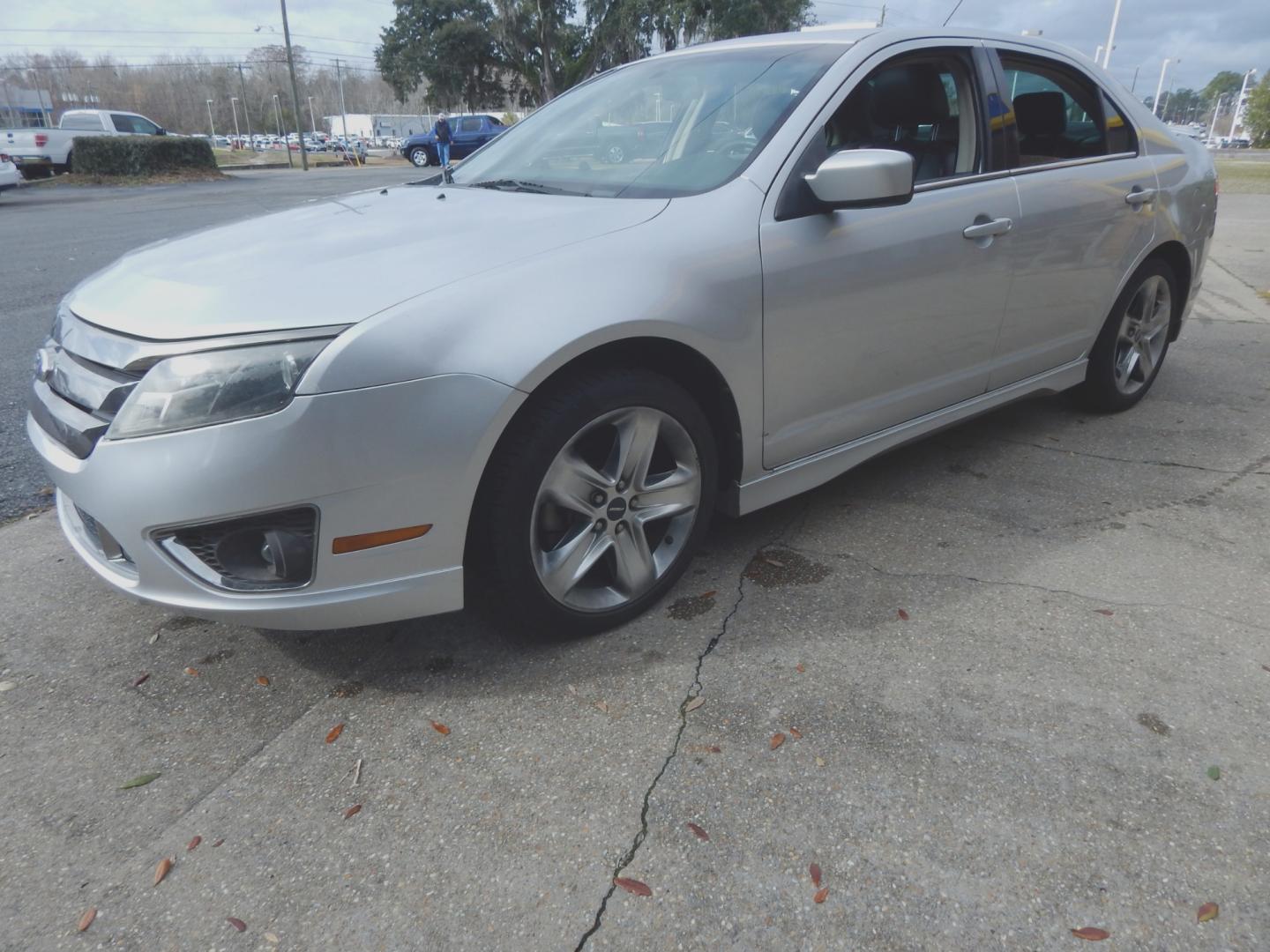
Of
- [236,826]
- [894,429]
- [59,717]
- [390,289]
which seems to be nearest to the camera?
[236,826]

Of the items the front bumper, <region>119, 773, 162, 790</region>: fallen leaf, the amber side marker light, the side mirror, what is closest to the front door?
the side mirror

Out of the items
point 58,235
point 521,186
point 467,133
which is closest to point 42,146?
point 467,133

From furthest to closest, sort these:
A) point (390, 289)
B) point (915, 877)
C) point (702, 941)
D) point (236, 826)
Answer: point (390, 289) < point (236, 826) < point (915, 877) < point (702, 941)

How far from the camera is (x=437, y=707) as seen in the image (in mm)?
2217

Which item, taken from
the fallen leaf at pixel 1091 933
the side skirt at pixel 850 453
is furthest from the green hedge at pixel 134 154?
the fallen leaf at pixel 1091 933

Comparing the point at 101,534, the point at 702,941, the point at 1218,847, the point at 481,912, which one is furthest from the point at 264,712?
the point at 1218,847

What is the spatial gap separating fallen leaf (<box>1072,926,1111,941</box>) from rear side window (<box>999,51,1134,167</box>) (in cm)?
277

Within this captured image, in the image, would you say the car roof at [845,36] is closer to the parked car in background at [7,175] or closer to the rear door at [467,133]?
the parked car in background at [7,175]

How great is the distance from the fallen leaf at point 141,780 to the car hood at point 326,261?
0.99 metres

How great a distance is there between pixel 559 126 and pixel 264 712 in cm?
228

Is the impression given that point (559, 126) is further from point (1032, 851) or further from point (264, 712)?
point (1032, 851)

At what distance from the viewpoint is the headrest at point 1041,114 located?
3479 mm

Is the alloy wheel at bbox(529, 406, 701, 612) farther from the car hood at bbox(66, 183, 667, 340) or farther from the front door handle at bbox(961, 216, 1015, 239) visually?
the front door handle at bbox(961, 216, 1015, 239)

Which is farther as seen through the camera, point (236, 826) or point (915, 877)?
point (236, 826)
